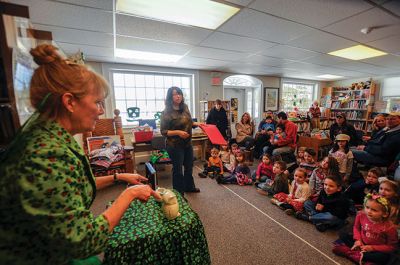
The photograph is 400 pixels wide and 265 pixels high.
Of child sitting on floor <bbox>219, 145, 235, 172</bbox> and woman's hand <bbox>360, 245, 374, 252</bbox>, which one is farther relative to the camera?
child sitting on floor <bbox>219, 145, 235, 172</bbox>

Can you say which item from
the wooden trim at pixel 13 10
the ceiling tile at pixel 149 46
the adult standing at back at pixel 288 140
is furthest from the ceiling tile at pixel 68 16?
the adult standing at back at pixel 288 140

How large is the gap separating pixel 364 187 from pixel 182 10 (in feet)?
9.46

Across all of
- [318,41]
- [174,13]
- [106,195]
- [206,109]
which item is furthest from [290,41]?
[106,195]

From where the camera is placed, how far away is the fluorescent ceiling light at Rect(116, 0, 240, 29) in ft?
5.37

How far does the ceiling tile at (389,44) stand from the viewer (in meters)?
2.50

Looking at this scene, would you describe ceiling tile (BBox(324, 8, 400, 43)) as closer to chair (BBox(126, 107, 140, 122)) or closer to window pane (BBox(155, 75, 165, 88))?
window pane (BBox(155, 75, 165, 88))

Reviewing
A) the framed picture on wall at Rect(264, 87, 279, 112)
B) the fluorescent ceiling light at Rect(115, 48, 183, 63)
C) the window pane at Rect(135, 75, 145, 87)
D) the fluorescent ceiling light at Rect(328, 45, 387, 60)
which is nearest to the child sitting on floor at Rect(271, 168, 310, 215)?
the fluorescent ceiling light at Rect(328, 45, 387, 60)

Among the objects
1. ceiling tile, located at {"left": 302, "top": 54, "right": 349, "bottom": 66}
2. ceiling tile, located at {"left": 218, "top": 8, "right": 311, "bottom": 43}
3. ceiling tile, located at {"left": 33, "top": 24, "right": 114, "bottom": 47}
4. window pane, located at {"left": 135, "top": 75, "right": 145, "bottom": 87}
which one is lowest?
window pane, located at {"left": 135, "top": 75, "right": 145, "bottom": 87}

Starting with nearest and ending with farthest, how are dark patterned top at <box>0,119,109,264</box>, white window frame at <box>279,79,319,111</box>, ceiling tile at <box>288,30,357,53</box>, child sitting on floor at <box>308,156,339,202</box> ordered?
1. dark patterned top at <box>0,119,109,264</box>
2. child sitting on floor at <box>308,156,339,202</box>
3. ceiling tile at <box>288,30,357,53</box>
4. white window frame at <box>279,79,319,111</box>

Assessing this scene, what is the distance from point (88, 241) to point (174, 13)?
6.53 feet

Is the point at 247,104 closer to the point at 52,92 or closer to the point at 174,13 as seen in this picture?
the point at 174,13

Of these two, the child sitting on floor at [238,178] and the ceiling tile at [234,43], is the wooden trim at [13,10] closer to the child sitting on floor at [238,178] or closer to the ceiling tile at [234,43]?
the ceiling tile at [234,43]

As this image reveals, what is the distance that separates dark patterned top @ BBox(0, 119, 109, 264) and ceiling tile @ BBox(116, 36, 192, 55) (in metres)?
2.36

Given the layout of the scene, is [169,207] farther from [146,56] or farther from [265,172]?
[146,56]
